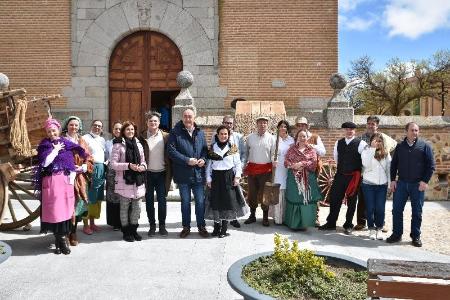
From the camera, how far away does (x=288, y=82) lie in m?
11.1

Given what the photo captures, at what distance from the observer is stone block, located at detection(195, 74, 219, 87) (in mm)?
11109

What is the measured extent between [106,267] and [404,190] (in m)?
3.90

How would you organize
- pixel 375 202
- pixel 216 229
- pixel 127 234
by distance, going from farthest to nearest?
pixel 375 202, pixel 216 229, pixel 127 234

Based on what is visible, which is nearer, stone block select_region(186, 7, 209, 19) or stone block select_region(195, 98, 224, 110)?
stone block select_region(186, 7, 209, 19)

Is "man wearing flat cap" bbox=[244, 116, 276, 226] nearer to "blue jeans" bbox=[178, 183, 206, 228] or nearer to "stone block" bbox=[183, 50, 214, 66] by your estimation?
"blue jeans" bbox=[178, 183, 206, 228]

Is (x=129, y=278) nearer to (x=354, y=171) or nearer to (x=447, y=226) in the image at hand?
(x=354, y=171)

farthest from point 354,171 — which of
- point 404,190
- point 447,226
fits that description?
point 447,226

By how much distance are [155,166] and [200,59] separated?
18.8 ft

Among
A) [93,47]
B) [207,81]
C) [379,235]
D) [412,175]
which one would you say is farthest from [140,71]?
[412,175]

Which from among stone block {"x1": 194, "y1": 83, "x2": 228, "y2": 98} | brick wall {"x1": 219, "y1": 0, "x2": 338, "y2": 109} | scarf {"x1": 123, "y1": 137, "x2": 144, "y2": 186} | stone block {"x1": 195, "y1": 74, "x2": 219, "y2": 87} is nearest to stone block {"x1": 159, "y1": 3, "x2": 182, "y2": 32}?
brick wall {"x1": 219, "y1": 0, "x2": 338, "y2": 109}

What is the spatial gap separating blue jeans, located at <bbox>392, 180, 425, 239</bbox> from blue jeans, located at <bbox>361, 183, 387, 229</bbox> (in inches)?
7.0

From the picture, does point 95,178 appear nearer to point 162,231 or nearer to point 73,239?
point 73,239

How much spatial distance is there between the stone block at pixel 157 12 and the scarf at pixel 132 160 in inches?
243

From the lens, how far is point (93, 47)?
1120 centimetres
